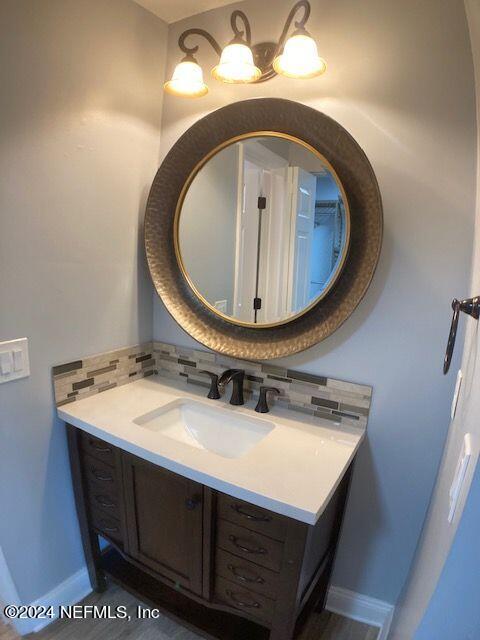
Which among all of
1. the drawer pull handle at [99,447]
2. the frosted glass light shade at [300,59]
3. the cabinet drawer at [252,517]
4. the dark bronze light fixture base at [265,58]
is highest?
the dark bronze light fixture base at [265,58]

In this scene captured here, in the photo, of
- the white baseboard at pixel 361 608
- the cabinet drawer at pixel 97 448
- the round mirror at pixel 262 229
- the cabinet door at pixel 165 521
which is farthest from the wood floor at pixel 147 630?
the round mirror at pixel 262 229

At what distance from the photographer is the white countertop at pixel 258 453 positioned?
943 mm

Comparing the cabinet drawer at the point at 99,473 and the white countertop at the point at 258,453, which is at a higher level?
the white countertop at the point at 258,453

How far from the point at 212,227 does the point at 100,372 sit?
75cm

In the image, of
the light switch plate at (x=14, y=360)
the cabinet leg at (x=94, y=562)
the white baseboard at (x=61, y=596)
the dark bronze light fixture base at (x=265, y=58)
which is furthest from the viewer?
the cabinet leg at (x=94, y=562)

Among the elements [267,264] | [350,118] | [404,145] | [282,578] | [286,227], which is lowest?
[282,578]

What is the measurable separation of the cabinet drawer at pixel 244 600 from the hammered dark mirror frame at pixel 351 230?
2.41 feet

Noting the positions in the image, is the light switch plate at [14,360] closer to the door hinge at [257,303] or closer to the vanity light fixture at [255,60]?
the door hinge at [257,303]

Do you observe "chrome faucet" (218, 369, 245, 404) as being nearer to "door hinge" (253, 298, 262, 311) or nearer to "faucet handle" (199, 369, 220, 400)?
"faucet handle" (199, 369, 220, 400)

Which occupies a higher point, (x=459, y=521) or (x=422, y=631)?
(x=459, y=521)

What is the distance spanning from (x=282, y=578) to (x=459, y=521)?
0.69 m

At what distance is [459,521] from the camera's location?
19.9 inches

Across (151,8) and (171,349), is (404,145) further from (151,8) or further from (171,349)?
(171,349)

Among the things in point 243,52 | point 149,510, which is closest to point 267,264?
point 243,52
